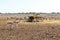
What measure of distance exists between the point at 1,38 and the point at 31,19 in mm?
18659

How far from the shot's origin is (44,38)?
17.1 meters

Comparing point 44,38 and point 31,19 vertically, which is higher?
point 44,38

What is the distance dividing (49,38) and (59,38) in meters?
0.76

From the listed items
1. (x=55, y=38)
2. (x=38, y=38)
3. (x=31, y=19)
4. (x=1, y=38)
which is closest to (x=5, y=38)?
(x=1, y=38)

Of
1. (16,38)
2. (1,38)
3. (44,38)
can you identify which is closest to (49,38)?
(44,38)

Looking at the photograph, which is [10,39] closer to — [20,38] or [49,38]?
[20,38]

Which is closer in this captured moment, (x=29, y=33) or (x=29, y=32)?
(x=29, y=33)

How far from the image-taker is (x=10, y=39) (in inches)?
656

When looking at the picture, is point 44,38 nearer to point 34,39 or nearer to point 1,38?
point 34,39

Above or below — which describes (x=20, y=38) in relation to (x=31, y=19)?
above

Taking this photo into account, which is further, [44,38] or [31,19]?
[31,19]

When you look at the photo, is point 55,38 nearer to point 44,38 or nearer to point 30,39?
point 44,38

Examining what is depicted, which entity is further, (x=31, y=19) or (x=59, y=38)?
(x=31, y=19)

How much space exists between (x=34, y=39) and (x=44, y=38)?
0.85 m
